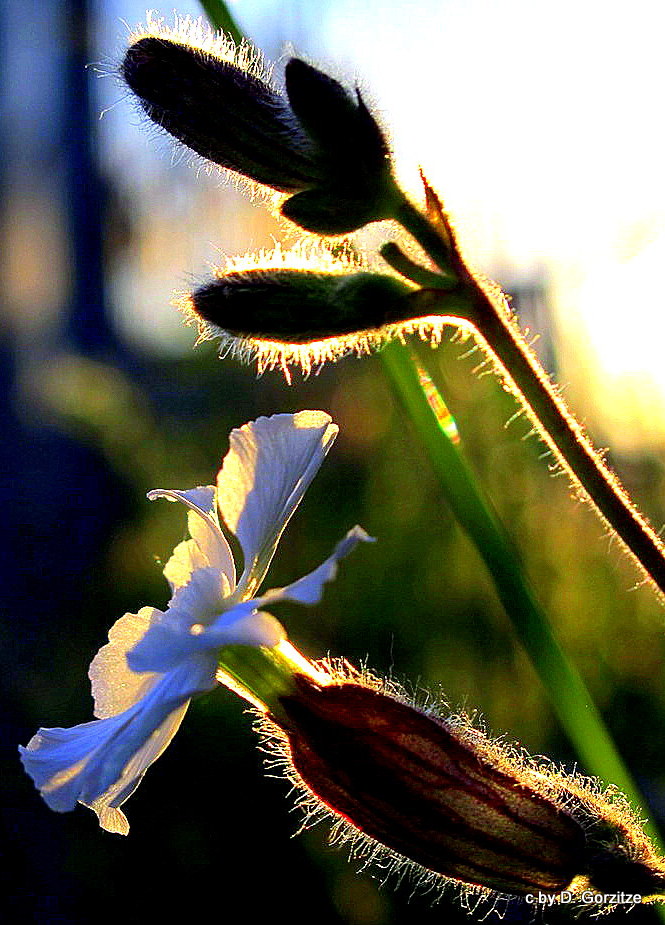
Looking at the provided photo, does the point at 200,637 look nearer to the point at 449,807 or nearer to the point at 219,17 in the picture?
the point at 449,807

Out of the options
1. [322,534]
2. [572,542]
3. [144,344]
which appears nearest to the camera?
[572,542]

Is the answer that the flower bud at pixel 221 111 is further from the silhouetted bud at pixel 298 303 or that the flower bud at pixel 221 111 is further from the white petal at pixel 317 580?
the white petal at pixel 317 580

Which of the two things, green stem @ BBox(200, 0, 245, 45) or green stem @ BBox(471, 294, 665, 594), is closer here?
green stem @ BBox(471, 294, 665, 594)

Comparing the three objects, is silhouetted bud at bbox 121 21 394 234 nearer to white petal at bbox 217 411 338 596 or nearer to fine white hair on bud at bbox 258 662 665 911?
white petal at bbox 217 411 338 596

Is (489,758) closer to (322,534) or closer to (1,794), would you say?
(322,534)

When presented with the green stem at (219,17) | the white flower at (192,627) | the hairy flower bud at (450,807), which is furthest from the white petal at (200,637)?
the green stem at (219,17)

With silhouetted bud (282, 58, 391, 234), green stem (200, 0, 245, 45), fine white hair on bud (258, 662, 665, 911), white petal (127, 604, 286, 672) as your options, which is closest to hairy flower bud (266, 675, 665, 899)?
fine white hair on bud (258, 662, 665, 911)

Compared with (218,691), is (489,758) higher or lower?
higher

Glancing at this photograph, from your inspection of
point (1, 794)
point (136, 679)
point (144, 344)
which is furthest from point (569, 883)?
point (144, 344)
